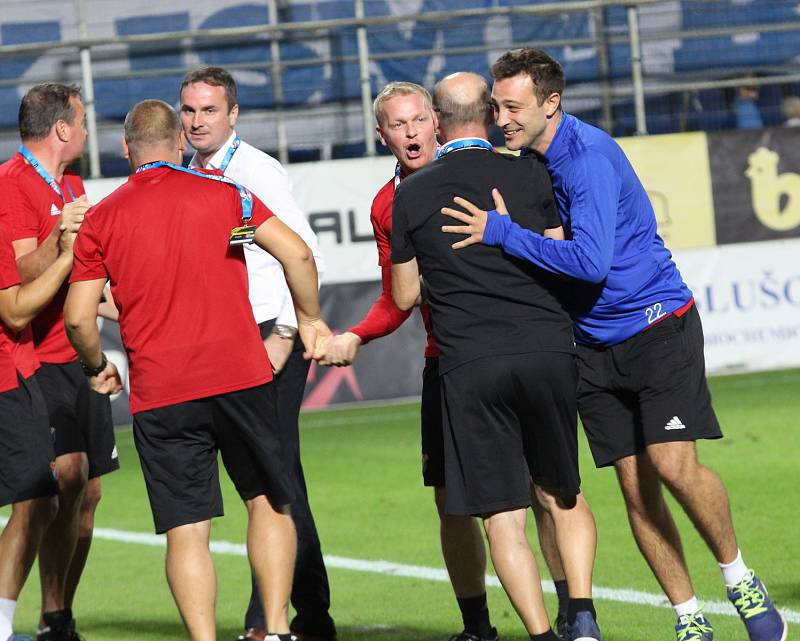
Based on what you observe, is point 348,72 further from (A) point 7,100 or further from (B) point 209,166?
(B) point 209,166

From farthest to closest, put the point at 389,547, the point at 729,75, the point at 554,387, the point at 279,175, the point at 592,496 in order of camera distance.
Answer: the point at 729,75, the point at 592,496, the point at 389,547, the point at 279,175, the point at 554,387

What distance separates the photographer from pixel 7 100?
1655 cm

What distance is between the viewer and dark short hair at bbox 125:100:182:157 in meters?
5.66

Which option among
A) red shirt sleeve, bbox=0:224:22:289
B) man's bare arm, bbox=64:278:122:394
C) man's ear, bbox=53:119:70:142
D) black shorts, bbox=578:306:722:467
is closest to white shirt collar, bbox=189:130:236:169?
man's ear, bbox=53:119:70:142

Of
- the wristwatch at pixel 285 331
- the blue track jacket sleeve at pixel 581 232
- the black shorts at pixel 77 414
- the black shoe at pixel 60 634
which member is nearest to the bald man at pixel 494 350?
the blue track jacket sleeve at pixel 581 232

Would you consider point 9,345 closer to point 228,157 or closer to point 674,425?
point 228,157

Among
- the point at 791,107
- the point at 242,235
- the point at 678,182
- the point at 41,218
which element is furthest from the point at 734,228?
the point at 242,235

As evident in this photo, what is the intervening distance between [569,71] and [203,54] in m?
4.37

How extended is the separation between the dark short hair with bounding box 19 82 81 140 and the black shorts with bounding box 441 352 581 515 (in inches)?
93.5

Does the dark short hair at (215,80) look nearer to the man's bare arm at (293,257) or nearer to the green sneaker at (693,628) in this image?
the man's bare arm at (293,257)

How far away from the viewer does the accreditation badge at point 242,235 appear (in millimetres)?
5598

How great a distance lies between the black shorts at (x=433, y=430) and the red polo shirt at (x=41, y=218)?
5.93 ft

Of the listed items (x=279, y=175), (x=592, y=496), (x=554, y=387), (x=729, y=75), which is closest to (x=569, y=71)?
(x=729, y=75)

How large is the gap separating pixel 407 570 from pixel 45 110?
3220 millimetres
